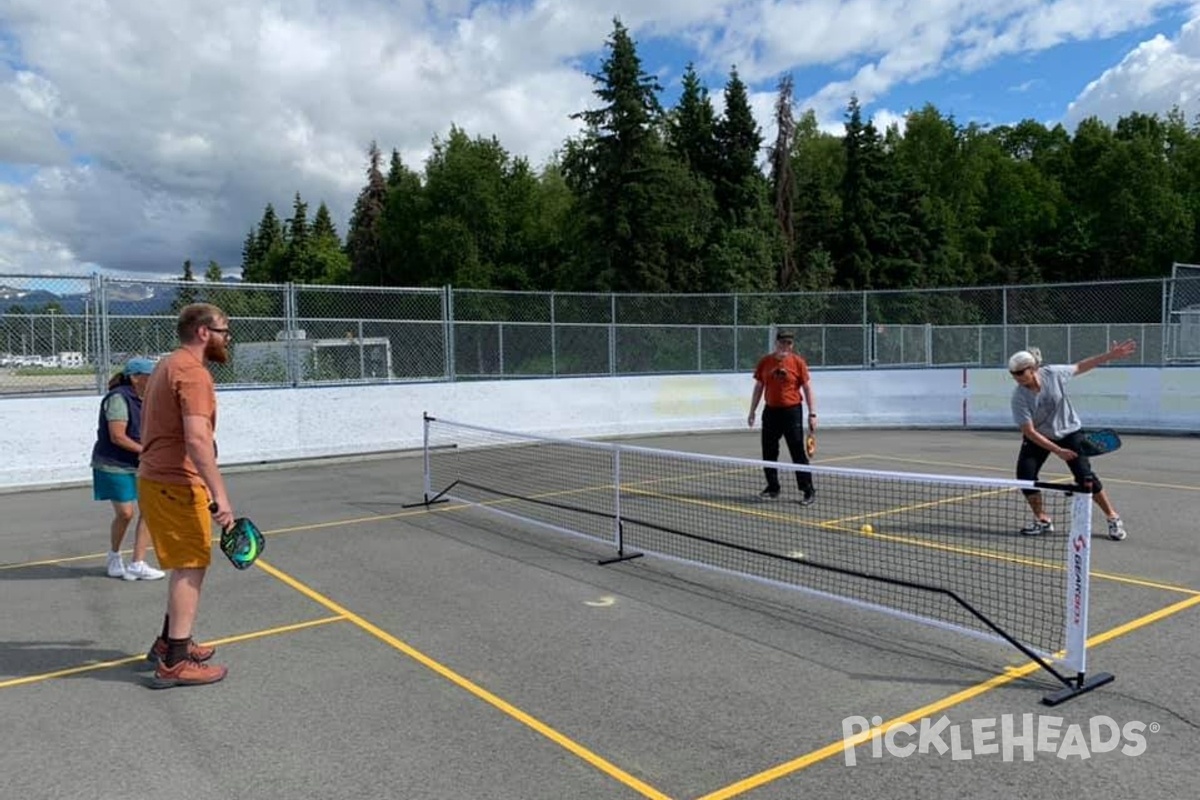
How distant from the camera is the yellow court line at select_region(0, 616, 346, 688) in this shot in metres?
5.06

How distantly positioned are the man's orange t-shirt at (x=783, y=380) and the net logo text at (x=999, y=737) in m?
6.26

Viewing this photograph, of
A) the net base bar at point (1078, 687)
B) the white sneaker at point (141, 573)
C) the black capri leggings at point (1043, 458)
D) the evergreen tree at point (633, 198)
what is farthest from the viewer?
the evergreen tree at point (633, 198)

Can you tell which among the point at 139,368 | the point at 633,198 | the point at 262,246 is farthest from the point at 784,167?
the point at 262,246

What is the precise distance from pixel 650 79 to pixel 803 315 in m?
23.7

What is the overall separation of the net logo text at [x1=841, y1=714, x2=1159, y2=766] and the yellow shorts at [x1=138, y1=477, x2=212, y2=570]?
11.7 ft

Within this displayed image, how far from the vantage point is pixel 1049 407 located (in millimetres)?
8148

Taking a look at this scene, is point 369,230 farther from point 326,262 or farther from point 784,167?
point 784,167

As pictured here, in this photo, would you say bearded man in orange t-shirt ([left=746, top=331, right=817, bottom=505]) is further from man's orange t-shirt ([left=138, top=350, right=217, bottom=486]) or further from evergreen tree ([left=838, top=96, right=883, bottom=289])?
evergreen tree ([left=838, top=96, right=883, bottom=289])

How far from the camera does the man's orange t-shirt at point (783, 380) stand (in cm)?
1036

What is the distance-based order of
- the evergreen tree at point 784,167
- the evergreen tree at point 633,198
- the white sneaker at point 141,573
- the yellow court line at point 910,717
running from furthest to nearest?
1. the evergreen tree at point 784,167
2. the evergreen tree at point 633,198
3. the white sneaker at point 141,573
4. the yellow court line at point 910,717

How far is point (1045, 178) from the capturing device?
2817 inches

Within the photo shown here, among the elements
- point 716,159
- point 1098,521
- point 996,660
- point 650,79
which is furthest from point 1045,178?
point 996,660

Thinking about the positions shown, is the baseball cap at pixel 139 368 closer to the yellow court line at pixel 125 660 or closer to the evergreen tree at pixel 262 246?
the yellow court line at pixel 125 660

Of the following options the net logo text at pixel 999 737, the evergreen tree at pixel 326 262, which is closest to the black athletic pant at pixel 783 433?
the net logo text at pixel 999 737
